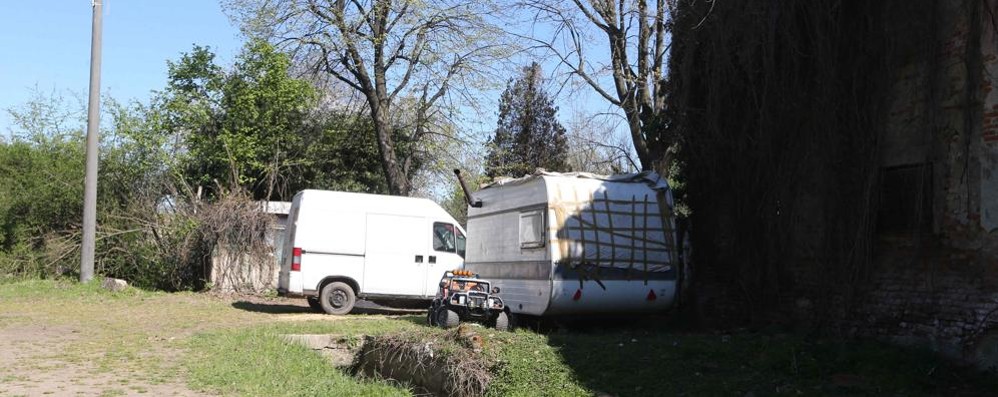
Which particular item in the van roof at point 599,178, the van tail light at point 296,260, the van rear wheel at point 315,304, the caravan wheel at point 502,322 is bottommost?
the van rear wheel at point 315,304

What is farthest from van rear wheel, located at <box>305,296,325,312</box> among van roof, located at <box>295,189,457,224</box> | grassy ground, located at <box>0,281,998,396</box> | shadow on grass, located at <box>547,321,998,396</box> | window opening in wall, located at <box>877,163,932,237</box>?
window opening in wall, located at <box>877,163,932,237</box>

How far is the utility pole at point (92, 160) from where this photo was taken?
19.2 meters

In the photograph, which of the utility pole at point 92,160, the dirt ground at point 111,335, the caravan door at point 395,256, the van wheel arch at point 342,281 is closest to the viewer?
the dirt ground at point 111,335

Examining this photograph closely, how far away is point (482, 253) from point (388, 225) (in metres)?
3.71

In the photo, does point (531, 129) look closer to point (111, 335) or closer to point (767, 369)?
point (111, 335)

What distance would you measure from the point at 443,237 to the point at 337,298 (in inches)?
98.1

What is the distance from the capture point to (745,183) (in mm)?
10383

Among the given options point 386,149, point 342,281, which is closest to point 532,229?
point 342,281

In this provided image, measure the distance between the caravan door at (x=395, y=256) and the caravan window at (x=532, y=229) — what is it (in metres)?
5.24

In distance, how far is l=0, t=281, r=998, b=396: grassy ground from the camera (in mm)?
6816

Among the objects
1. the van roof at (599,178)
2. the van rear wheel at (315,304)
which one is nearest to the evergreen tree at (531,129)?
the van rear wheel at (315,304)

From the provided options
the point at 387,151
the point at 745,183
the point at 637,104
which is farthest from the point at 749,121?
the point at 387,151

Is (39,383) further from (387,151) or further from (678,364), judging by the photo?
(387,151)

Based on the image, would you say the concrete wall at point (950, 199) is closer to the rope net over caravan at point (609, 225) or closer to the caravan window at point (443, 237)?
the rope net over caravan at point (609, 225)
